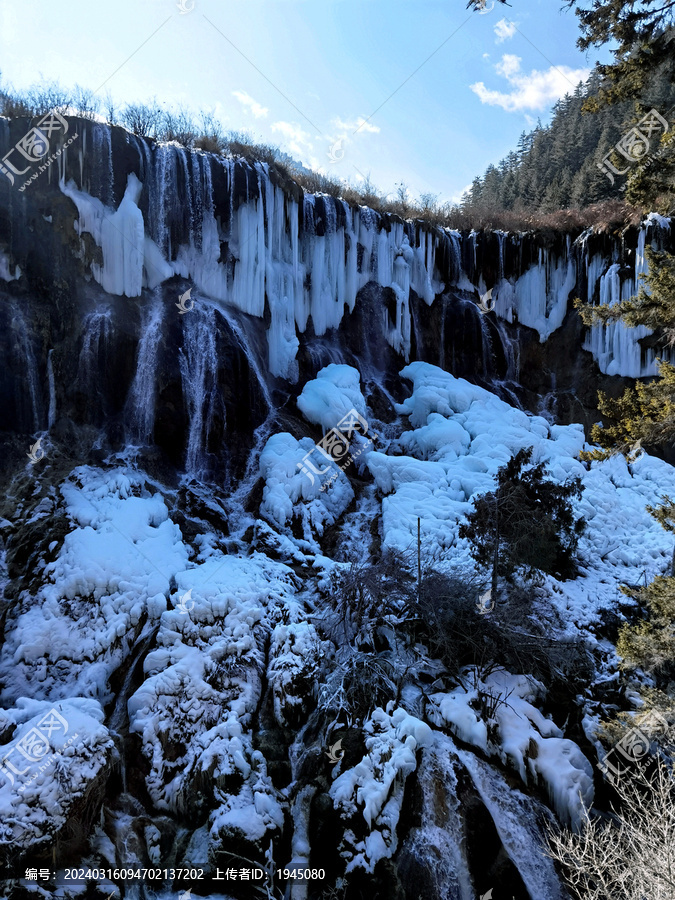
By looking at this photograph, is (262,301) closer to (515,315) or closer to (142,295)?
(142,295)

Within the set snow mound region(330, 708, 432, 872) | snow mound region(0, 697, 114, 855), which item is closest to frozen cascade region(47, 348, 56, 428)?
snow mound region(0, 697, 114, 855)

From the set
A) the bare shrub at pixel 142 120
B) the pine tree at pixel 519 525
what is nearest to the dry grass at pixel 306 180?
the bare shrub at pixel 142 120

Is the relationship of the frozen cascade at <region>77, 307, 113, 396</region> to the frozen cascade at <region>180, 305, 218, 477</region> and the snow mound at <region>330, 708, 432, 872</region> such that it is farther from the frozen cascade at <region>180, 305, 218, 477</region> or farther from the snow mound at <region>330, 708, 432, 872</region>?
the snow mound at <region>330, 708, 432, 872</region>

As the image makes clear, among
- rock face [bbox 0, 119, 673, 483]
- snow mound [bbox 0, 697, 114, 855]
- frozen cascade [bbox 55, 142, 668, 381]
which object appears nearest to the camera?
snow mound [bbox 0, 697, 114, 855]

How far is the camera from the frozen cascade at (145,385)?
1272cm

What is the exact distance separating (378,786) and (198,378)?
10114 millimetres

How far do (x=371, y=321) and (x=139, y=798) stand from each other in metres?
15.8

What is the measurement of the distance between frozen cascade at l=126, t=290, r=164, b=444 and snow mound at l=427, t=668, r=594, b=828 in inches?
348

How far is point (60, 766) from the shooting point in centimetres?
Result: 606

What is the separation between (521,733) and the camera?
695cm

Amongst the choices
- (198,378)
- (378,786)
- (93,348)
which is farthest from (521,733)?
(93,348)

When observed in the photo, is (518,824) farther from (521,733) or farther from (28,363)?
(28,363)

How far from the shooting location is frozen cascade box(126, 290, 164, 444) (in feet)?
41.7

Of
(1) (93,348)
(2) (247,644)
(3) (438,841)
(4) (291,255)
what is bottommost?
(3) (438,841)
